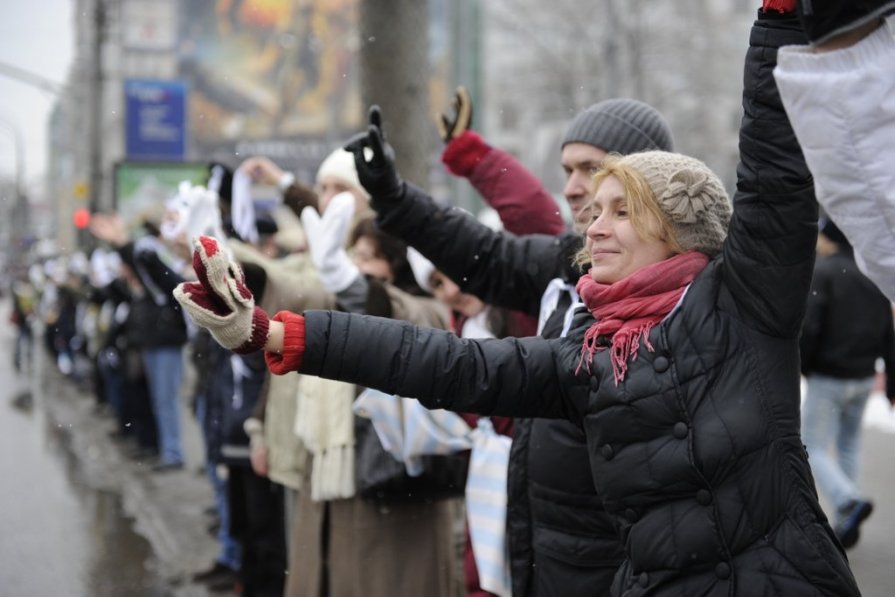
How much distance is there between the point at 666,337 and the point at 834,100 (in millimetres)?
770

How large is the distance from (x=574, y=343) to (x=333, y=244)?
1.58 meters

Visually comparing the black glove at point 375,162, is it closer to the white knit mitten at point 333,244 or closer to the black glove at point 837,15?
the white knit mitten at point 333,244

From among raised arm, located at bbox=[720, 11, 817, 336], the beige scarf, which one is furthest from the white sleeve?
the beige scarf

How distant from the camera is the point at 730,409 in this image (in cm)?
214

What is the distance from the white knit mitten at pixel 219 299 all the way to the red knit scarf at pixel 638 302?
2.49 ft

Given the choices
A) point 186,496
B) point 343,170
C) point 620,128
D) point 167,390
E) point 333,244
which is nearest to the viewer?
point 620,128

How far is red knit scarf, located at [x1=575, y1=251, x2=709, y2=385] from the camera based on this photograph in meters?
2.27

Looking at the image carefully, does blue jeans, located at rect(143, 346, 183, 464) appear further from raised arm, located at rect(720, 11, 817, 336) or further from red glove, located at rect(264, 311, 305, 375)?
raised arm, located at rect(720, 11, 817, 336)

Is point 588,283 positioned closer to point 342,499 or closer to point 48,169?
point 342,499

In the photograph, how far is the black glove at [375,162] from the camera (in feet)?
10.7

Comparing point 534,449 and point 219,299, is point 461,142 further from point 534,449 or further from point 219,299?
point 219,299

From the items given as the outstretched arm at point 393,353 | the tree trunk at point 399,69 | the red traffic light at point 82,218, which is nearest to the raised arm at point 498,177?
the outstretched arm at point 393,353

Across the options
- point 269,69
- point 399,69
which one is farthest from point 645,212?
point 269,69

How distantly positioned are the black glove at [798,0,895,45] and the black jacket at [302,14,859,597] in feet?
1.23
